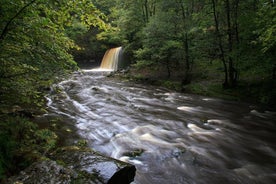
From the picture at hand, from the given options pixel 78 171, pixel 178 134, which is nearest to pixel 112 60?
pixel 178 134

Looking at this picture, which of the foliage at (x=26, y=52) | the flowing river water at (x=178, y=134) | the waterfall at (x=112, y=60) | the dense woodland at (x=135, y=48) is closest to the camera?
the foliage at (x=26, y=52)

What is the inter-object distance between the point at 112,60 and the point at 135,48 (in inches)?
179

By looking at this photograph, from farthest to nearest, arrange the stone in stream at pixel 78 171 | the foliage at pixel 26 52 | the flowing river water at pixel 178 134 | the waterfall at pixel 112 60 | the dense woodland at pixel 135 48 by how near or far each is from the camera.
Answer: the waterfall at pixel 112 60 → the flowing river water at pixel 178 134 → the dense woodland at pixel 135 48 → the foliage at pixel 26 52 → the stone in stream at pixel 78 171

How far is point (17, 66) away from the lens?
4016mm

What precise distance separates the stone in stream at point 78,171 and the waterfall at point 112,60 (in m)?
21.0

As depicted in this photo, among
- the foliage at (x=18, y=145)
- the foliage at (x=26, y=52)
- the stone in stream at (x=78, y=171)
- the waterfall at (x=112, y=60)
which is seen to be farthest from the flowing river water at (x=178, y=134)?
the waterfall at (x=112, y=60)

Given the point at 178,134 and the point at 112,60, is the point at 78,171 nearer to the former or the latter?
the point at 178,134

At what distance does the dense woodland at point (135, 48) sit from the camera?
372 centimetres

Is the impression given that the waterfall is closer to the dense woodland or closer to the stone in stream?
the dense woodland

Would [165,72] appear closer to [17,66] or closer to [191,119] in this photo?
[191,119]

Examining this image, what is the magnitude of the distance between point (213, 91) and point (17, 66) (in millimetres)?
10382

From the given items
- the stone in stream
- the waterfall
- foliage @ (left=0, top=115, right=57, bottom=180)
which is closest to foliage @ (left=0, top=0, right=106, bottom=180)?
foliage @ (left=0, top=115, right=57, bottom=180)

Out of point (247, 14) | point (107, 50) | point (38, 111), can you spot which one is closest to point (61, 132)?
point (38, 111)

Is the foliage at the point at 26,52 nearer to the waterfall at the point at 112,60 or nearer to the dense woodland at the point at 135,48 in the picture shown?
the dense woodland at the point at 135,48
